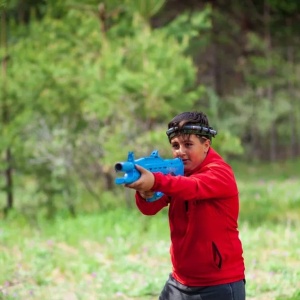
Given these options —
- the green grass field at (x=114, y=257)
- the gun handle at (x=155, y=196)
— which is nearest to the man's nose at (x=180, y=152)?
the gun handle at (x=155, y=196)

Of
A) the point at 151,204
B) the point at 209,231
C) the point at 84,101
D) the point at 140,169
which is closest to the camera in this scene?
the point at 140,169

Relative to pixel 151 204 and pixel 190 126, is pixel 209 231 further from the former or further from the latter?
pixel 190 126

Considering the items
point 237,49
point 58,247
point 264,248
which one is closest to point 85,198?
point 58,247

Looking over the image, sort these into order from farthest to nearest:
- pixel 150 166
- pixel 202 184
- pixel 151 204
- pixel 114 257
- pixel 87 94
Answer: pixel 87 94 < pixel 114 257 < pixel 151 204 < pixel 202 184 < pixel 150 166

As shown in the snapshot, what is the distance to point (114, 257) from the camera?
308 inches

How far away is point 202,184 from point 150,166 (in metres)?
0.33

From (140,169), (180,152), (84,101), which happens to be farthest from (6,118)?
(140,169)

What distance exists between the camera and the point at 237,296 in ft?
10.3

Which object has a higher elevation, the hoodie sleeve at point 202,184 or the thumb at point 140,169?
the thumb at point 140,169

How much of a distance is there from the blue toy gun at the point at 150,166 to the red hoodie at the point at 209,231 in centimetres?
9

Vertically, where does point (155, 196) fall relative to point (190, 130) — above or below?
below

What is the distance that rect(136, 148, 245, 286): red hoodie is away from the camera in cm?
304

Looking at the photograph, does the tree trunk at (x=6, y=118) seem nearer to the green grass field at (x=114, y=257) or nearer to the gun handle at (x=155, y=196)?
the green grass field at (x=114, y=257)

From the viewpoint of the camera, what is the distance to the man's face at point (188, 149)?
10.1 ft
